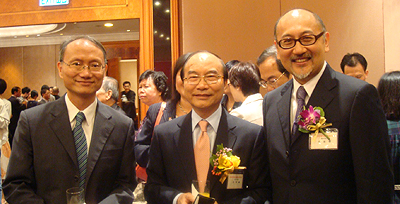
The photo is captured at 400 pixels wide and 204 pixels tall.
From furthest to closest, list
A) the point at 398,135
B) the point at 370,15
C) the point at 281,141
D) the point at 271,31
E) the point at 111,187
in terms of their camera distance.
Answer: the point at 271,31 → the point at 370,15 → the point at 398,135 → the point at 111,187 → the point at 281,141

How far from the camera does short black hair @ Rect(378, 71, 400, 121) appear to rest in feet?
7.53

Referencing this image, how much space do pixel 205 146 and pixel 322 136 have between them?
0.58 meters

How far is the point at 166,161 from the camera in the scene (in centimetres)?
172

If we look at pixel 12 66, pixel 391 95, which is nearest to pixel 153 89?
pixel 391 95

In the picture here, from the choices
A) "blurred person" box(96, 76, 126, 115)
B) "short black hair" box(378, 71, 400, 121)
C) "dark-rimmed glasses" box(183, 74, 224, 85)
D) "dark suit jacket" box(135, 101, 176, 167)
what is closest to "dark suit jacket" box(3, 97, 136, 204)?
"dark-rimmed glasses" box(183, 74, 224, 85)

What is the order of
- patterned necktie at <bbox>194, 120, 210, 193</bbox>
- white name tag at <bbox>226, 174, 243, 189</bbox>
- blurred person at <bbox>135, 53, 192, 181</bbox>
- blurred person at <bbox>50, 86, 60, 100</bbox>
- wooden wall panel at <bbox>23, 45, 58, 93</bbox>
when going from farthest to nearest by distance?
wooden wall panel at <bbox>23, 45, 58, 93</bbox>
blurred person at <bbox>50, 86, 60, 100</bbox>
blurred person at <bbox>135, 53, 192, 181</bbox>
patterned necktie at <bbox>194, 120, 210, 193</bbox>
white name tag at <bbox>226, 174, 243, 189</bbox>

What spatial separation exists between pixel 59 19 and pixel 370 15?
5.54 m

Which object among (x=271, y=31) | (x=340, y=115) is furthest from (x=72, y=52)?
(x=271, y=31)

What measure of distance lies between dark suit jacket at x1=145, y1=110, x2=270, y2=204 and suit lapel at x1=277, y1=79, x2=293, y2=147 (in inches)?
5.9

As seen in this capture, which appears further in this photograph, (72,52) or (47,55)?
(47,55)

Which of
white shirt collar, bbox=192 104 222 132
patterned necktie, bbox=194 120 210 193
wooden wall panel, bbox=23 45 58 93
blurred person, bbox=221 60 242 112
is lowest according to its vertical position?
patterned necktie, bbox=194 120 210 193

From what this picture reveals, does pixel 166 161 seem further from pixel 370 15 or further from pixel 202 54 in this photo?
pixel 370 15

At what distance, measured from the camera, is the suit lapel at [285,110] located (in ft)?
5.31

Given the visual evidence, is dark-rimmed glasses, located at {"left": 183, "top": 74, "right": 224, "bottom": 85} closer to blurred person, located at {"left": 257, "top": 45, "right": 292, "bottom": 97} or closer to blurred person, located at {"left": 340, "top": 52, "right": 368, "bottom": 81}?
blurred person, located at {"left": 257, "top": 45, "right": 292, "bottom": 97}
